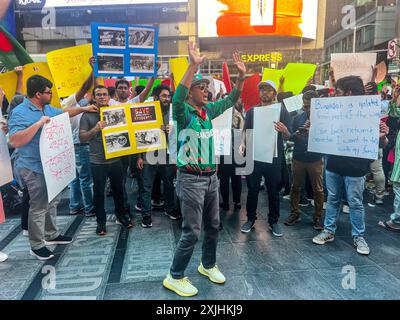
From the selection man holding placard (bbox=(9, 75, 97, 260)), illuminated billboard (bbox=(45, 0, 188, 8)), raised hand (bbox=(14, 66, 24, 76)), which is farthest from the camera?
illuminated billboard (bbox=(45, 0, 188, 8))

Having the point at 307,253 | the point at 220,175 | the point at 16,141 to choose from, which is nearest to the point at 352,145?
the point at 307,253

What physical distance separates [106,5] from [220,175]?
93.7 ft

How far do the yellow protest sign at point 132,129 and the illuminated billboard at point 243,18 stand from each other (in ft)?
95.9

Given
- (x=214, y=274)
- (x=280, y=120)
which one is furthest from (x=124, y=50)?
(x=214, y=274)

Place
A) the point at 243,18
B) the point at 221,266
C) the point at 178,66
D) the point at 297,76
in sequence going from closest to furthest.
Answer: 1. the point at 221,266
2. the point at 178,66
3. the point at 297,76
4. the point at 243,18

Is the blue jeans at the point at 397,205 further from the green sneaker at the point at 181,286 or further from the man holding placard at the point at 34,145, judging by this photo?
the man holding placard at the point at 34,145

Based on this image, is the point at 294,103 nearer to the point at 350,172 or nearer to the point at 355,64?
the point at 355,64

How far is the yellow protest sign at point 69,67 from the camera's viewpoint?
438 centimetres

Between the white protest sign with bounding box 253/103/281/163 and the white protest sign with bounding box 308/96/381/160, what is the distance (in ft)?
1.58

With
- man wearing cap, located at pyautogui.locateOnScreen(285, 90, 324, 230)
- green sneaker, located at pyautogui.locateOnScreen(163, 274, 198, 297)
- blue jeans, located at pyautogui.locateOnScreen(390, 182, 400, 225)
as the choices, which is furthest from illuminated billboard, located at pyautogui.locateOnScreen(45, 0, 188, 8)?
green sneaker, located at pyautogui.locateOnScreen(163, 274, 198, 297)

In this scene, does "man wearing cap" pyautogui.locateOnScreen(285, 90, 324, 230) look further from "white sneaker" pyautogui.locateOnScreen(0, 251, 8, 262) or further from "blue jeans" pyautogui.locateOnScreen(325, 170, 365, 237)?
"white sneaker" pyautogui.locateOnScreen(0, 251, 8, 262)

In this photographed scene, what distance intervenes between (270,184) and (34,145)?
117 inches

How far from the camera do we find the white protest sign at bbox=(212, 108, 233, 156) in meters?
4.62

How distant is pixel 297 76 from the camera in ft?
18.6
